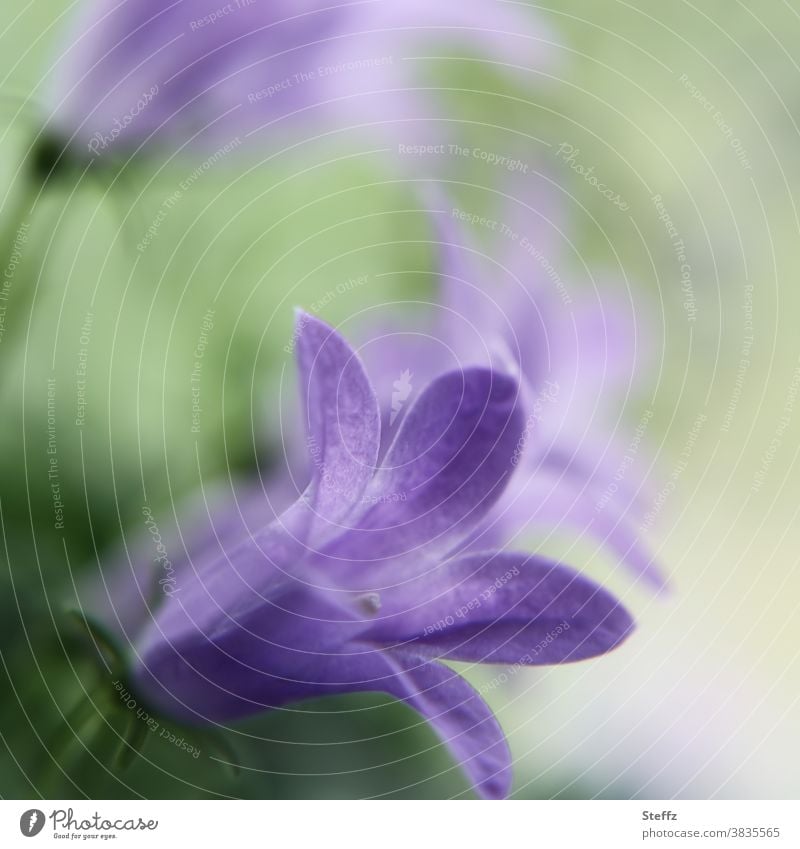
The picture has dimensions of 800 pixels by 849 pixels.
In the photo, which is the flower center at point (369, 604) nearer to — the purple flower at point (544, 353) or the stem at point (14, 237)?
the purple flower at point (544, 353)

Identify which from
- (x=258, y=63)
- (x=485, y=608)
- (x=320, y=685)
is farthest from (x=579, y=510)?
(x=258, y=63)

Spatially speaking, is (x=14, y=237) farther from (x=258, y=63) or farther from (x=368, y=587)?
(x=368, y=587)

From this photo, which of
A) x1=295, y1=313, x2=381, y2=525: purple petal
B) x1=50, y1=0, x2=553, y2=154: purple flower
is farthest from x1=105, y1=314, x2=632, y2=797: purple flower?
x1=50, y1=0, x2=553, y2=154: purple flower

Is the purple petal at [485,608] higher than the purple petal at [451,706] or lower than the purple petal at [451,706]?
higher
